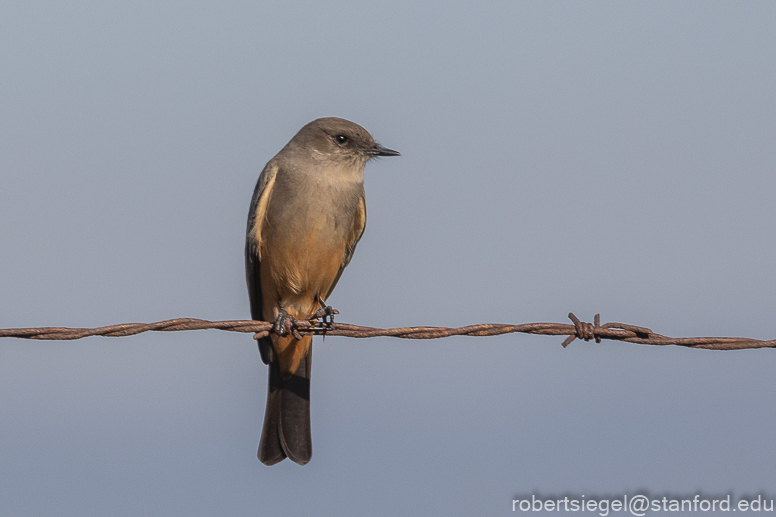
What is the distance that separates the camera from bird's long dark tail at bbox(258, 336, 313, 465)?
7.55 meters

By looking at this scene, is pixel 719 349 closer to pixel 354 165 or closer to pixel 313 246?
pixel 313 246

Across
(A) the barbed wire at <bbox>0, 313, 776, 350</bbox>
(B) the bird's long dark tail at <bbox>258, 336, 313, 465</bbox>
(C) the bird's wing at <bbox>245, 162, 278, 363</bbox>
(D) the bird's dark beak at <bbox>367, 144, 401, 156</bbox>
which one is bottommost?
(B) the bird's long dark tail at <bbox>258, 336, 313, 465</bbox>

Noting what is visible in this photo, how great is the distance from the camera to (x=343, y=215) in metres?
Result: 7.39

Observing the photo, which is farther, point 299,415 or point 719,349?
point 299,415

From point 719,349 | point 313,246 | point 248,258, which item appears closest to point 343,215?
point 313,246

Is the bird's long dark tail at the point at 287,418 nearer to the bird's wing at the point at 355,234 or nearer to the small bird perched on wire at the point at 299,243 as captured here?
the small bird perched on wire at the point at 299,243

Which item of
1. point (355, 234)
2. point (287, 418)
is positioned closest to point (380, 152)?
point (355, 234)

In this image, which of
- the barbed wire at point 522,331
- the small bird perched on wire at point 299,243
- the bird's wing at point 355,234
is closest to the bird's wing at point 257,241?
the small bird perched on wire at point 299,243

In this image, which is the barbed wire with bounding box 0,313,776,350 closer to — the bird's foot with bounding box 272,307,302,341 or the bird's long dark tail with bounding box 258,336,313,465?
the bird's foot with bounding box 272,307,302,341

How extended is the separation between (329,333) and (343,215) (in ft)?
8.02

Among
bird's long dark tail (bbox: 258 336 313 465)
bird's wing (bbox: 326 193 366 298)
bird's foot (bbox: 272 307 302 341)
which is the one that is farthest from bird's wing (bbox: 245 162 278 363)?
bird's foot (bbox: 272 307 302 341)

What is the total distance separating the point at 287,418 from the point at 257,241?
1.64 metres

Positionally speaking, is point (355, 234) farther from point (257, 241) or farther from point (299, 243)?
point (257, 241)

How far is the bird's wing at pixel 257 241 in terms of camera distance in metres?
7.32
